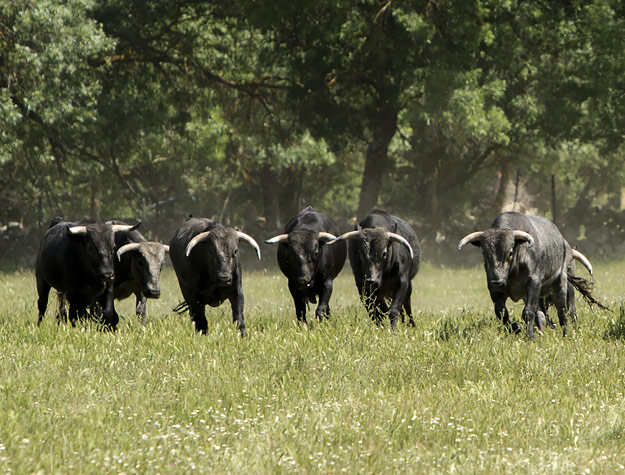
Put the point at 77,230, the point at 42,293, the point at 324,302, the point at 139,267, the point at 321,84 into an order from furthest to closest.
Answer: the point at 321,84
the point at 42,293
the point at 324,302
the point at 139,267
the point at 77,230

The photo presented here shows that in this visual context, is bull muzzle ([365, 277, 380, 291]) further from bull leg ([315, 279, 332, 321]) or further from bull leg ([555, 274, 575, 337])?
bull leg ([555, 274, 575, 337])

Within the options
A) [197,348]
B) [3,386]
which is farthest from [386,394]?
[3,386]

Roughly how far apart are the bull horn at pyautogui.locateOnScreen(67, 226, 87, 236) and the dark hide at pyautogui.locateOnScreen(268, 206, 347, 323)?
2854 millimetres

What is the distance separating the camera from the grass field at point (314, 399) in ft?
19.2

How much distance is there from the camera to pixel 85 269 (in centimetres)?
1199

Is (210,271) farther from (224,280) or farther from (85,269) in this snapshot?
(85,269)

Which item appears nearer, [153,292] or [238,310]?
[153,292]

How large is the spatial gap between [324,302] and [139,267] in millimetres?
2689

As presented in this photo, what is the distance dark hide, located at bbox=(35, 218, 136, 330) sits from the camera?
11742 millimetres

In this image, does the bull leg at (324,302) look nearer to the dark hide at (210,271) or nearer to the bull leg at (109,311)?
the dark hide at (210,271)

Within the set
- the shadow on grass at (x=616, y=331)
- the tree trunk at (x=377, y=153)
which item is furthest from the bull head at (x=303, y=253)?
the tree trunk at (x=377, y=153)

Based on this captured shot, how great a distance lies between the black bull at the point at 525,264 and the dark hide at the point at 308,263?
2.29m

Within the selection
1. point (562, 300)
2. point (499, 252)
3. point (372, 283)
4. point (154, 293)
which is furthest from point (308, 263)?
point (562, 300)

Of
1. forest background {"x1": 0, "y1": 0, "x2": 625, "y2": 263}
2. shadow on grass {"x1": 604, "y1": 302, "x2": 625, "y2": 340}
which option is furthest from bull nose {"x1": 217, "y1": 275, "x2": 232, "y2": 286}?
forest background {"x1": 0, "y1": 0, "x2": 625, "y2": 263}
